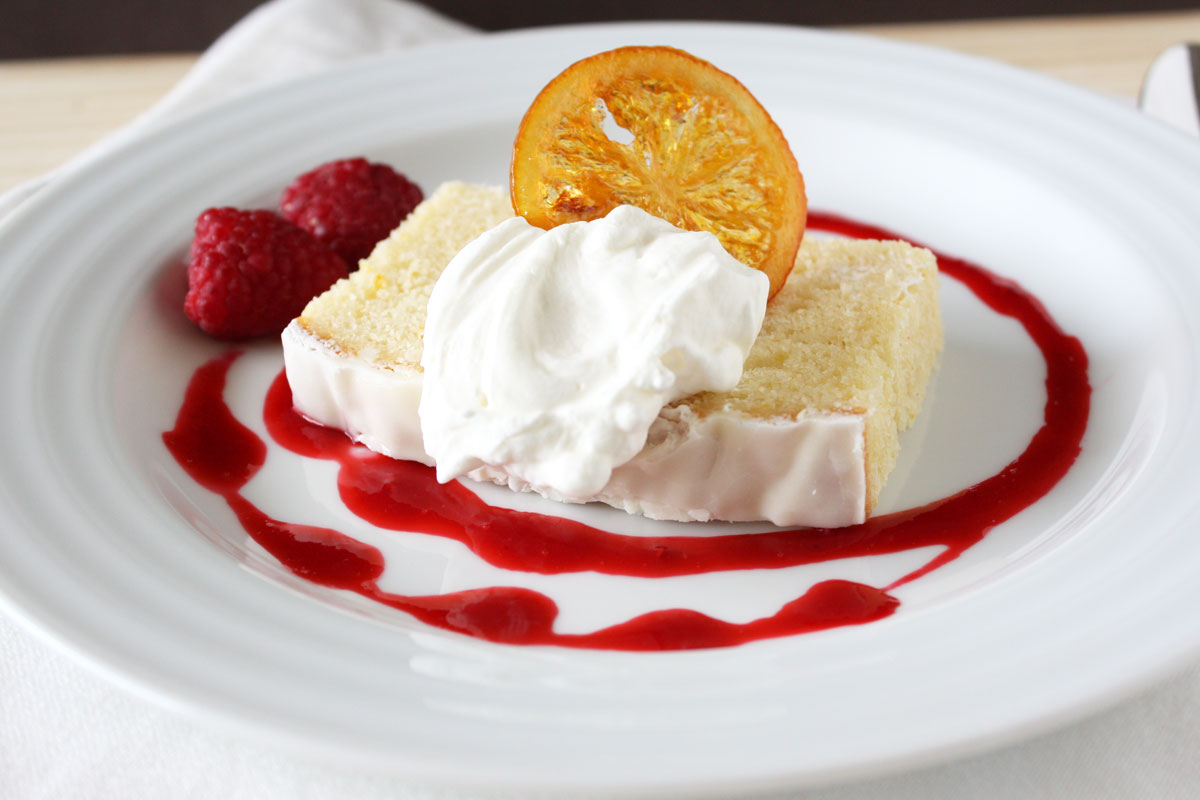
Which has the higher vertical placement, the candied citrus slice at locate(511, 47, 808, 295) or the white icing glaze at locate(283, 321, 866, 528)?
the candied citrus slice at locate(511, 47, 808, 295)

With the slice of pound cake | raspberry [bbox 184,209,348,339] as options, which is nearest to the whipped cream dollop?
the slice of pound cake

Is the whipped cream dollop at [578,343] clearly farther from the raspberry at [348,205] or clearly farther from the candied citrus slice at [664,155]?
the raspberry at [348,205]

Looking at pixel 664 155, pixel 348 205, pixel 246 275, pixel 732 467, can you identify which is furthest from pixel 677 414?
pixel 348 205

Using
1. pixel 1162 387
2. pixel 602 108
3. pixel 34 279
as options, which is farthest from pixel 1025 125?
pixel 34 279

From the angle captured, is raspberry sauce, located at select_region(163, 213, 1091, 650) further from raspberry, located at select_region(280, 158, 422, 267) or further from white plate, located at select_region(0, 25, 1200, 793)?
raspberry, located at select_region(280, 158, 422, 267)

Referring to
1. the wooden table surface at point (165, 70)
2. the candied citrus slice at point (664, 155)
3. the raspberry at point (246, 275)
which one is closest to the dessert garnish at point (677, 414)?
the candied citrus slice at point (664, 155)
